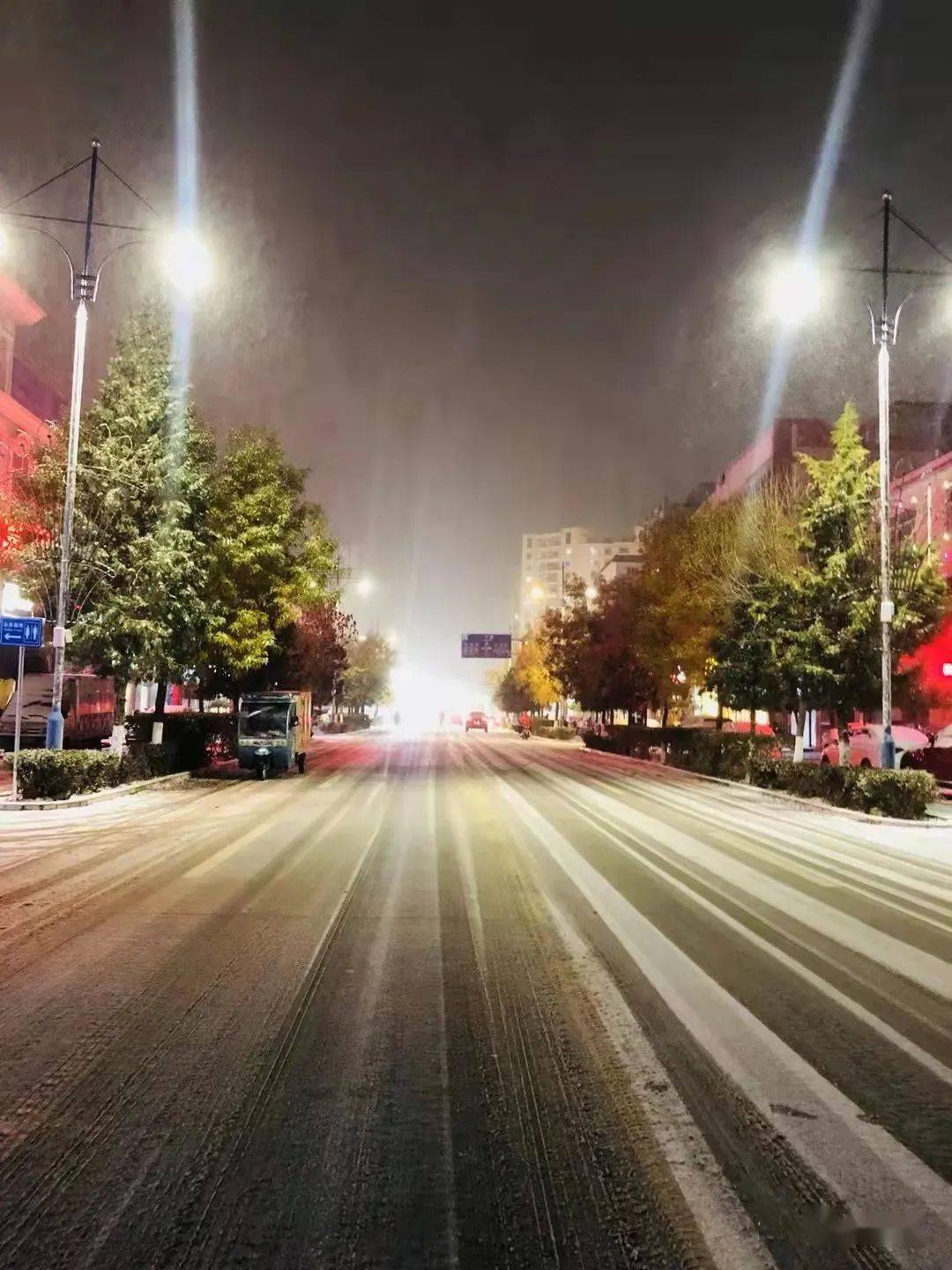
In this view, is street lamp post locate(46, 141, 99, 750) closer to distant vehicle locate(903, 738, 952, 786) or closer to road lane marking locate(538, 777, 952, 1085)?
road lane marking locate(538, 777, 952, 1085)

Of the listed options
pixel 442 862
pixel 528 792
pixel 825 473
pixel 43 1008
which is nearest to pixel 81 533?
pixel 528 792

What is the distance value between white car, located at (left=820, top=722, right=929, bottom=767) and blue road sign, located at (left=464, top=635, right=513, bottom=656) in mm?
54535

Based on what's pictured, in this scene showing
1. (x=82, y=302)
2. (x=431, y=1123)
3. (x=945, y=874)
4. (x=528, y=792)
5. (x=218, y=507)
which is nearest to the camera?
(x=431, y=1123)

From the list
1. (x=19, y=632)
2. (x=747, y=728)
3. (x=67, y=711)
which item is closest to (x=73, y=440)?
(x=19, y=632)

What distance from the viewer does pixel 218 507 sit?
102ft

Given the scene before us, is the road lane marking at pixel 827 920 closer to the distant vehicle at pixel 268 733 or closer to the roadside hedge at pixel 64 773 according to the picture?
the roadside hedge at pixel 64 773

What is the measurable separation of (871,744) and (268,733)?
17439mm

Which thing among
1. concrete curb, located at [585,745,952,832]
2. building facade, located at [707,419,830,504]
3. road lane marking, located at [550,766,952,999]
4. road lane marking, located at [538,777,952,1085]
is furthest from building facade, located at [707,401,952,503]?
road lane marking, located at [538,777,952,1085]

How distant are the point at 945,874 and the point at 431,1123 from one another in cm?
995

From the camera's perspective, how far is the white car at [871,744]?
1118 inches

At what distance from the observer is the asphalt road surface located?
3492mm

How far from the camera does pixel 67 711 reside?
31.2 metres

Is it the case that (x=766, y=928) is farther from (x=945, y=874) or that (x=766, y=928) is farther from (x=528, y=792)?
(x=528, y=792)

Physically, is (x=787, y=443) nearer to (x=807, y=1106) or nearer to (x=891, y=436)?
(x=891, y=436)
